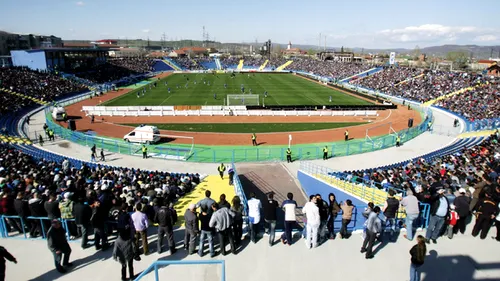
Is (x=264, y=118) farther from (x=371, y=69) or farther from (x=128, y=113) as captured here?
(x=371, y=69)

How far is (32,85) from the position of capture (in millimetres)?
51156

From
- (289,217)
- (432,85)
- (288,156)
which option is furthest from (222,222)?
(432,85)

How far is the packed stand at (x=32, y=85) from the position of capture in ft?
143

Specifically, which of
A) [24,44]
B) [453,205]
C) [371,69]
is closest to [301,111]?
[453,205]

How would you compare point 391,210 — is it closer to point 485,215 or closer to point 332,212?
point 332,212

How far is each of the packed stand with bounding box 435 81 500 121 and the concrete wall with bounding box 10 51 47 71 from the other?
235ft

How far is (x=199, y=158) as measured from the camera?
2502 centimetres

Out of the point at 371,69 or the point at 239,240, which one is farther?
the point at 371,69

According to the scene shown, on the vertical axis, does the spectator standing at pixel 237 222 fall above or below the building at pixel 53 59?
below

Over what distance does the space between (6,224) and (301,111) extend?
35215 millimetres

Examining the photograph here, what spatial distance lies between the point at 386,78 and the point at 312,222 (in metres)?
68.4

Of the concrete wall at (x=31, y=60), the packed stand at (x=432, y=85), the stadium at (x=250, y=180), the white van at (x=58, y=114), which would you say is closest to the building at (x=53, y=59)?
the concrete wall at (x=31, y=60)

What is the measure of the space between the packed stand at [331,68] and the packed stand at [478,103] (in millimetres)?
37231

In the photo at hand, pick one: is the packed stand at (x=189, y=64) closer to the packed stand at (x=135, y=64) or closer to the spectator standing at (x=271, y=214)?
the packed stand at (x=135, y=64)
